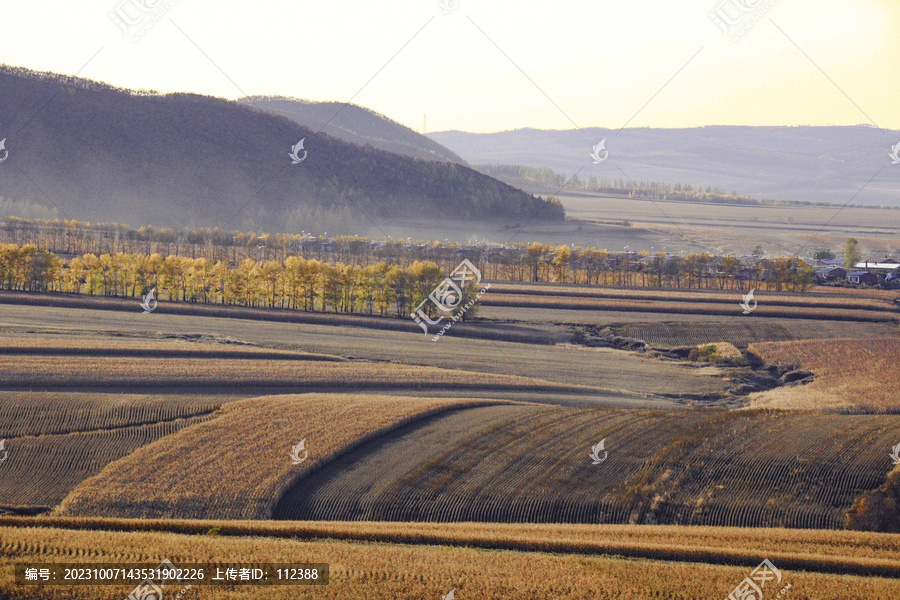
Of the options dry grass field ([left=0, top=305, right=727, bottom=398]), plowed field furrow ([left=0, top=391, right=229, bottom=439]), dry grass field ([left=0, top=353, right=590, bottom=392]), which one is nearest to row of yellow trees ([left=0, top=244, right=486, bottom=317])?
dry grass field ([left=0, top=305, right=727, bottom=398])

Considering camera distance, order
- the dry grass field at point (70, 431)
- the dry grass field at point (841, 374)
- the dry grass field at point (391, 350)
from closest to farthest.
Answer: the dry grass field at point (70, 431) < the dry grass field at point (841, 374) < the dry grass field at point (391, 350)

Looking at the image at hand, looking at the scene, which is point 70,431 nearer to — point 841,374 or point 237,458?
point 237,458

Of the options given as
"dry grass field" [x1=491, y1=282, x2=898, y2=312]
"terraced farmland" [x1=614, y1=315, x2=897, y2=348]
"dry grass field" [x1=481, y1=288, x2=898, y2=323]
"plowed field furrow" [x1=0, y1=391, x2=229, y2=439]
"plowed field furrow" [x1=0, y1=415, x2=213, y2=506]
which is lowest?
"plowed field furrow" [x1=0, y1=415, x2=213, y2=506]

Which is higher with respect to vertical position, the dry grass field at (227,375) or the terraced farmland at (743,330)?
the terraced farmland at (743,330)

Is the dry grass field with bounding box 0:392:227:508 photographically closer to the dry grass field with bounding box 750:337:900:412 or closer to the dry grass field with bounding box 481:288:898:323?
the dry grass field with bounding box 750:337:900:412

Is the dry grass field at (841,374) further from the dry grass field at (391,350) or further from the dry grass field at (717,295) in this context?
the dry grass field at (717,295)

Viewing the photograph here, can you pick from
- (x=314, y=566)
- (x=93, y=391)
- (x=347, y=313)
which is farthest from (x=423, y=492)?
(x=347, y=313)

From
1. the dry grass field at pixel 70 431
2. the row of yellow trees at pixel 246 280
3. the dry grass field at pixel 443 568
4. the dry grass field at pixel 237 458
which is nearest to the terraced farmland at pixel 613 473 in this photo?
the dry grass field at pixel 237 458
